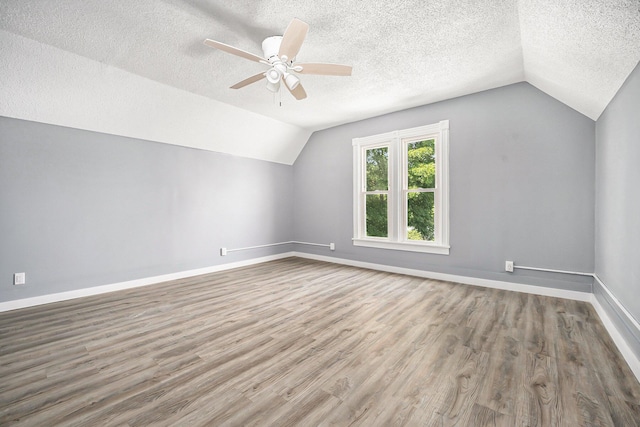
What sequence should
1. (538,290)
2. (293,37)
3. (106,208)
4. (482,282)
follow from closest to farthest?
(293,37), (538,290), (106,208), (482,282)

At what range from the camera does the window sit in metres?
4.24

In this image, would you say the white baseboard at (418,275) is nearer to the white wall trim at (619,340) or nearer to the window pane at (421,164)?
the white wall trim at (619,340)

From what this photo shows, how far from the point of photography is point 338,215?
5.55 metres

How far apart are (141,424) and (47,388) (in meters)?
0.85

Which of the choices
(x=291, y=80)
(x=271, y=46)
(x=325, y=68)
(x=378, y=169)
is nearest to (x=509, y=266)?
(x=378, y=169)

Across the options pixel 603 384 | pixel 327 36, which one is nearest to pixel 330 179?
pixel 327 36

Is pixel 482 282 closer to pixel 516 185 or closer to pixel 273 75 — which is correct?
pixel 516 185

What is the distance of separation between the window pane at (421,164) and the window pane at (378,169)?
426 mm

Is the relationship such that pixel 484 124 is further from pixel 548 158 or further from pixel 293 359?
pixel 293 359

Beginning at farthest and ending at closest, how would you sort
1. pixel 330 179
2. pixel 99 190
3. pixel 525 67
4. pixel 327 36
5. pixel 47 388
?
pixel 330 179 < pixel 99 190 < pixel 525 67 < pixel 327 36 < pixel 47 388

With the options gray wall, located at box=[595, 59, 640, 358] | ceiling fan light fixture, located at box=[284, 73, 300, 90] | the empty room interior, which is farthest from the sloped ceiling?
ceiling fan light fixture, located at box=[284, 73, 300, 90]

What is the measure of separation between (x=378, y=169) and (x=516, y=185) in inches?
85.0

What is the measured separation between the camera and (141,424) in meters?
1.42

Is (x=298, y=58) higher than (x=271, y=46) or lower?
higher
